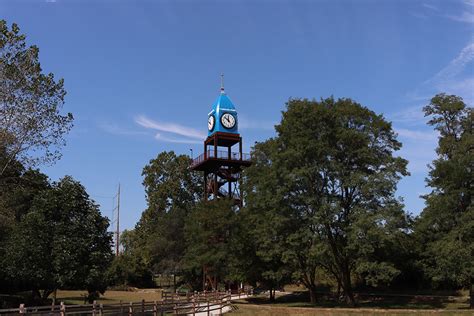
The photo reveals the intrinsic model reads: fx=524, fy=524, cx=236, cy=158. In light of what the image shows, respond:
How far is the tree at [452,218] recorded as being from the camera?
34.4 m

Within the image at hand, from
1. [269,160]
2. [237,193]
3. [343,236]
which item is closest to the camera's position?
[343,236]

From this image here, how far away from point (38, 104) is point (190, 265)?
3230 centimetres

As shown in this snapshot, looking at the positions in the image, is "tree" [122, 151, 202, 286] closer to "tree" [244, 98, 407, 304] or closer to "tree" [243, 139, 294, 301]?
"tree" [243, 139, 294, 301]

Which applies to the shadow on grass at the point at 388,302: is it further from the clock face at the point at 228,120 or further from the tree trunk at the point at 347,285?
the clock face at the point at 228,120

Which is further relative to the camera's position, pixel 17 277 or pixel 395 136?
pixel 395 136

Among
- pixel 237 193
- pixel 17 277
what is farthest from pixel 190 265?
pixel 17 277

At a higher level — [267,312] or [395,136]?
[395,136]

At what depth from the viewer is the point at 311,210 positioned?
38.4 m

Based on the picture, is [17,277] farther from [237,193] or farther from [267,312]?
[237,193]

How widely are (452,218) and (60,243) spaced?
2637cm

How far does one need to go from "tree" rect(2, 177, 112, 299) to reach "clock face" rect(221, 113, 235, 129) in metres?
27.1

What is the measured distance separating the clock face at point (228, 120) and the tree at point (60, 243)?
2713 centimetres

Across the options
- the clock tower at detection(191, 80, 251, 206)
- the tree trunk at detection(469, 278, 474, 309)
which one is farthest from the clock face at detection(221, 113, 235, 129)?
the tree trunk at detection(469, 278, 474, 309)

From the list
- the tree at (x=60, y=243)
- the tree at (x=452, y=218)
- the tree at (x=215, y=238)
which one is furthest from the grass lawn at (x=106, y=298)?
the tree at (x=452, y=218)
